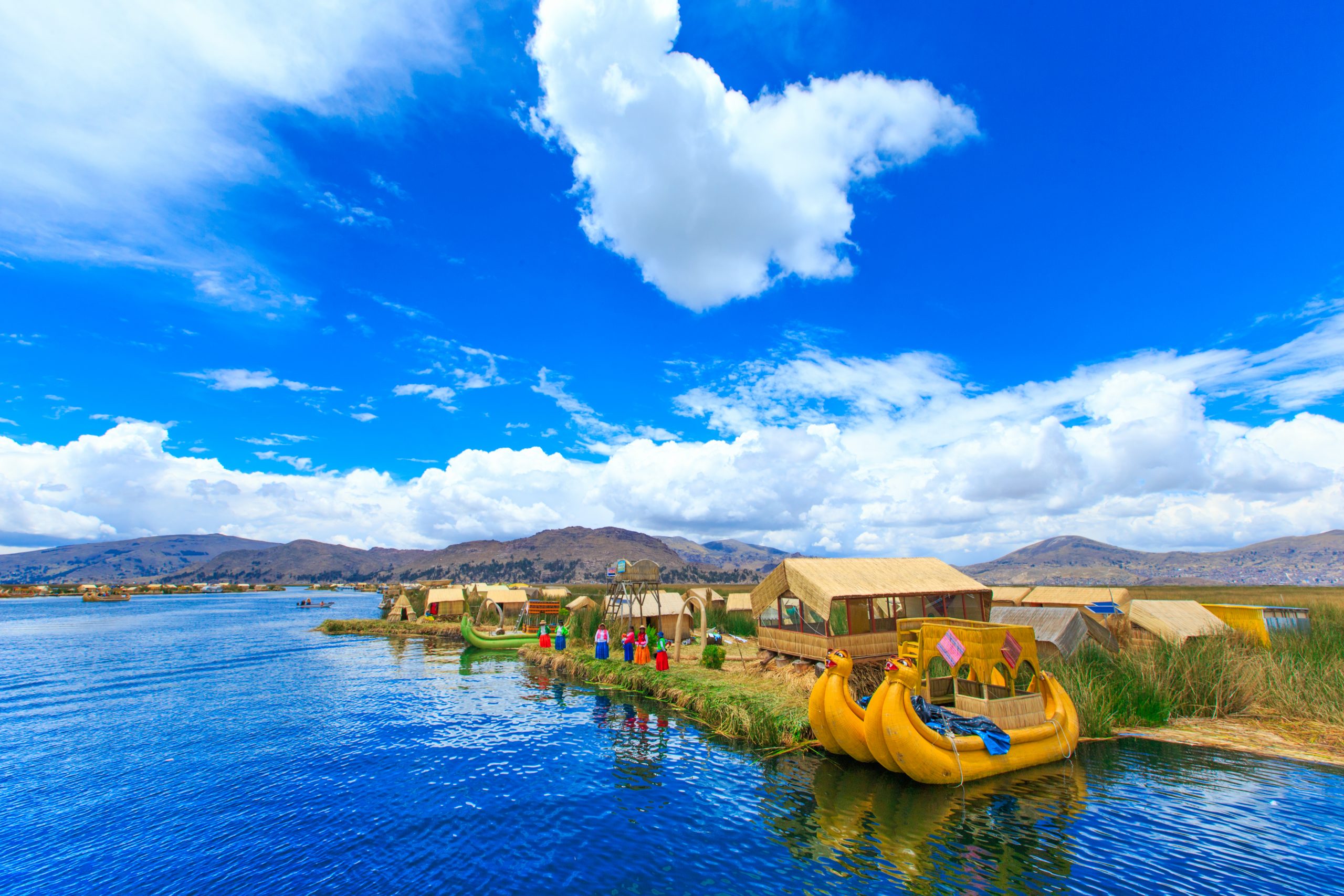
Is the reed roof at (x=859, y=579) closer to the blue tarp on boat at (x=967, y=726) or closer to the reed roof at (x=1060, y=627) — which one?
the reed roof at (x=1060, y=627)

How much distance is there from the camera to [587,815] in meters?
14.1

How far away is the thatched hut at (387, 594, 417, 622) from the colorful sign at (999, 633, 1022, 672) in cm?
6273

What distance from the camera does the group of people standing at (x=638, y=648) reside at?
2819 cm

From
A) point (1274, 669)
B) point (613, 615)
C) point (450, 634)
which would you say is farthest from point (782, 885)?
point (450, 634)

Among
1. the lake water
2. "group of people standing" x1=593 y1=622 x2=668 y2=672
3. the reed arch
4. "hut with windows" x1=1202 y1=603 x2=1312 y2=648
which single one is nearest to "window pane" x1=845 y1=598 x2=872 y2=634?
the lake water

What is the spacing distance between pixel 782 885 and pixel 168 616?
114411mm

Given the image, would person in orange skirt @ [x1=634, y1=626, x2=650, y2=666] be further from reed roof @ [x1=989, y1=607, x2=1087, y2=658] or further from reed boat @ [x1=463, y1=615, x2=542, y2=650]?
reed roof @ [x1=989, y1=607, x2=1087, y2=658]

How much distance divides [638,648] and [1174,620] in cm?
2450

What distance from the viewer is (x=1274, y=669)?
19.8 meters

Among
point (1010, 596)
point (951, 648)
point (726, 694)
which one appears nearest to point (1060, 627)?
point (951, 648)

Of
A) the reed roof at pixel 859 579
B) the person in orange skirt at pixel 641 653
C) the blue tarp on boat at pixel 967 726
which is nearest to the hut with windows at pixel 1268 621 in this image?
the reed roof at pixel 859 579

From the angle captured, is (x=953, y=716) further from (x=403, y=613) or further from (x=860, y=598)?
(x=403, y=613)

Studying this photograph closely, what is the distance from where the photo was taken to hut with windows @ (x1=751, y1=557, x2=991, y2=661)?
23.0 m

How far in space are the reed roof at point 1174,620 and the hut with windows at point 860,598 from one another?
21.3ft
